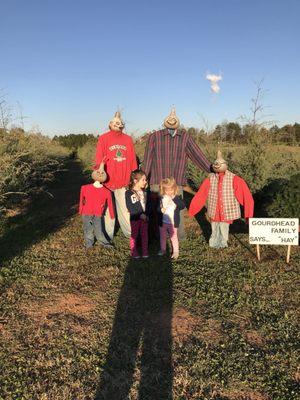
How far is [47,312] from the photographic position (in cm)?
421

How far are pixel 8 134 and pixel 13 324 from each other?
7232 millimetres

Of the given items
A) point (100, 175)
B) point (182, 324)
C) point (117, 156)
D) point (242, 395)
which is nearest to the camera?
point (242, 395)

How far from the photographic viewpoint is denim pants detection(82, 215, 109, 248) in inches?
248

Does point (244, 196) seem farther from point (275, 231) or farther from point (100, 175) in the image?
point (100, 175)

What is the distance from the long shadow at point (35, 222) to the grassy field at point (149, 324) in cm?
32

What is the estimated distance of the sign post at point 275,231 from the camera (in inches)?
220

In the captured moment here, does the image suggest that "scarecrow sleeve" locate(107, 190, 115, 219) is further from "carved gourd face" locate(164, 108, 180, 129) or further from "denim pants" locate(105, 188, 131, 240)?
"carved gourd face" locate(164, 108, 180, 129)

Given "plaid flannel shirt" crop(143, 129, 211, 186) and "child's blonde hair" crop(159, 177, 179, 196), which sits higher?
→ "plaid flannel shirt" crop(143, 129, 211, 186)

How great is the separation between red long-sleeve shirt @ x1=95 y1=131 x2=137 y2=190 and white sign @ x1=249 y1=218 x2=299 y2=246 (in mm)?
2302

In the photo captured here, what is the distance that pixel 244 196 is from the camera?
595 centimetres

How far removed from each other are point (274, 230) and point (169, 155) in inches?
79.4

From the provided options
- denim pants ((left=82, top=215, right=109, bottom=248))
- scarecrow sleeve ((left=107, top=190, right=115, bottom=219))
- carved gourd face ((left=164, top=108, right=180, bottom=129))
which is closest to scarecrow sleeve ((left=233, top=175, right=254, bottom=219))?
carved gourd face ((left=164, top=108, right=180, bottom=129))

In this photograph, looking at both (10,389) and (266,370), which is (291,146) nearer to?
(266,370)

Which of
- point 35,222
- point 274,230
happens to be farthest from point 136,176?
point 35,222
